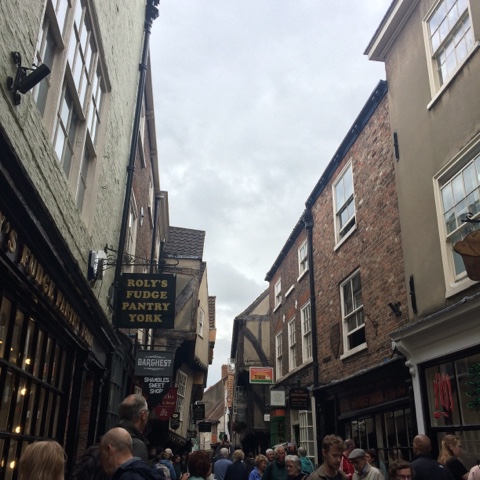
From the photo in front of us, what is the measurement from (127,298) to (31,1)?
5.32 metres

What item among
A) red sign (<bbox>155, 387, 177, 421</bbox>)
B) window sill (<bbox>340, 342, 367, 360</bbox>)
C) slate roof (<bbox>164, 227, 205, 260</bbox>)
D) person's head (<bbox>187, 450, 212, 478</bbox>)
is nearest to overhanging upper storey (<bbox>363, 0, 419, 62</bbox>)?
window sill (<bbox>340, 342, 367, 360</bbox>)

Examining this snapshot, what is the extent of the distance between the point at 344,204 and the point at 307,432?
21.5ft

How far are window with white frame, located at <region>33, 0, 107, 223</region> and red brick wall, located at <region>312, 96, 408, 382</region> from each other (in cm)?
563

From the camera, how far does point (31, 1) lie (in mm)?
4637

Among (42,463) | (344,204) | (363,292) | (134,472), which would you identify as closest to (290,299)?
(344,204)

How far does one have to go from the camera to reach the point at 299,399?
13766 mm

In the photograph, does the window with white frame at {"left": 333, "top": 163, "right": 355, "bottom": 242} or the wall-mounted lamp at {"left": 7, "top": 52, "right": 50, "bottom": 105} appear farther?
the window with white frame at {"left": 333, "top": 163, "right": 355, "bottom": 242}

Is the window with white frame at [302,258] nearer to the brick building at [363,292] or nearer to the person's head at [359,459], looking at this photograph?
the brick building at [363,292]

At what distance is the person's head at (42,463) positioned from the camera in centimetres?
249

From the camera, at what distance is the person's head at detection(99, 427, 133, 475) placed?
286 centimetres

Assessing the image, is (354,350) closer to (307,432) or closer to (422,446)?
(307,432)

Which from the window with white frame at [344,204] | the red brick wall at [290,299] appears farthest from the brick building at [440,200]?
the red brick wall at [290,299]

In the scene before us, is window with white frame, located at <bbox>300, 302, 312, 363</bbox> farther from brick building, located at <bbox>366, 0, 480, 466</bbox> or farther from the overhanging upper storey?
the overhanging upper storey

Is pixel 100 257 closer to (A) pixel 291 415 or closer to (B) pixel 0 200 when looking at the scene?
(B) pixel 0 200
